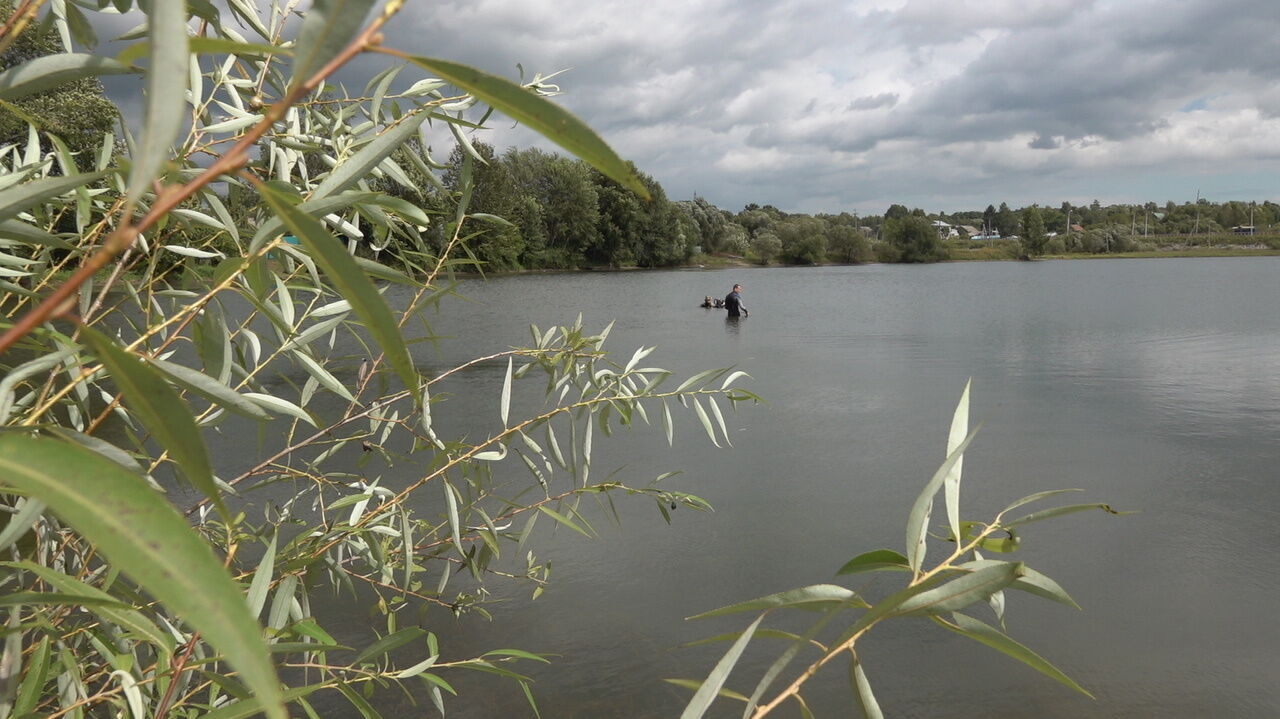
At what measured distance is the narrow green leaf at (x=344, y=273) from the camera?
42cm

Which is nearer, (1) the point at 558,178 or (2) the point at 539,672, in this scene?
(2) the point at 539,672

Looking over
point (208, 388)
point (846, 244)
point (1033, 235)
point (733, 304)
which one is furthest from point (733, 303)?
point (1033, 235)

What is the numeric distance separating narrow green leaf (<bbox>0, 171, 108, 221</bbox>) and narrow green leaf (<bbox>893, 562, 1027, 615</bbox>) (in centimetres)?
78

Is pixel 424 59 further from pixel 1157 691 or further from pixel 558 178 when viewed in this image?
pixel 558 178

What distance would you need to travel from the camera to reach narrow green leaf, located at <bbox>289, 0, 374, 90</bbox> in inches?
14.5

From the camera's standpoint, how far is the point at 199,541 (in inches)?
13.9

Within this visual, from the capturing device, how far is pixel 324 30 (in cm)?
37

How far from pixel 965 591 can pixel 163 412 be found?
2.08ft

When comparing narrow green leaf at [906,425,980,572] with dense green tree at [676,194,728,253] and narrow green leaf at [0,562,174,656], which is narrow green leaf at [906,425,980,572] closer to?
narrow green leaf at [0,562,174,656]

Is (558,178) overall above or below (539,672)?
above

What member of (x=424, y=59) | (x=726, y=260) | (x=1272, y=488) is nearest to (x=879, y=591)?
(x=1272, y=488)

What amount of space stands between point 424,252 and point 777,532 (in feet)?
A: 11.0

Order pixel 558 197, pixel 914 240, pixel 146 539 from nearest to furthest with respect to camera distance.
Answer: pixel 146 539
pixel 558 197
pixel 914 240

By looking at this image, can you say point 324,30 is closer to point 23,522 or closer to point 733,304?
point 23,522
